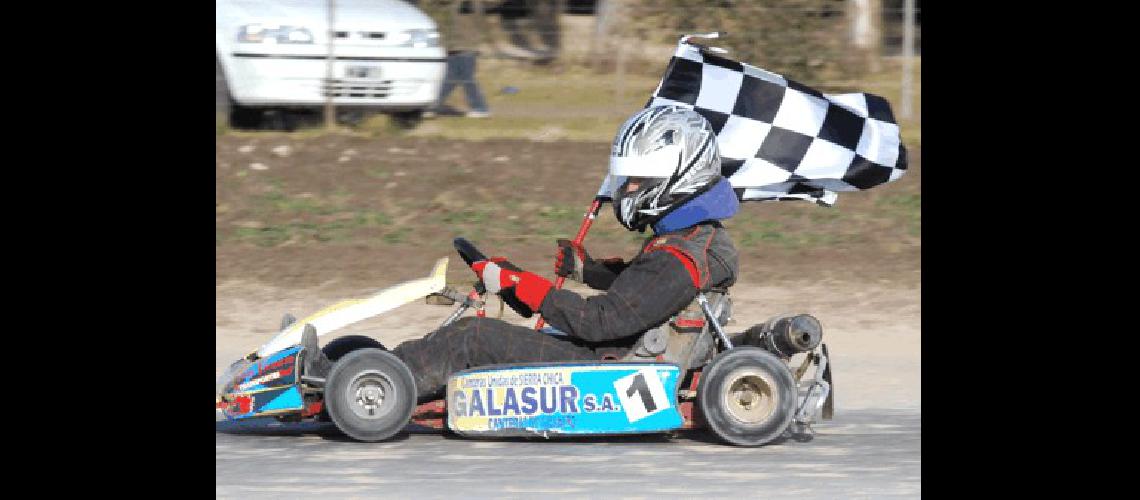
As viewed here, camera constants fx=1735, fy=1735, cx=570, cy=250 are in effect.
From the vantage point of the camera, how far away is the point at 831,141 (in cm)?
750

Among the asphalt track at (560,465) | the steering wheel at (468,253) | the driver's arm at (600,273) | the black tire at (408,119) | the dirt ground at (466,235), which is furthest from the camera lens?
the black tire at (408,119)

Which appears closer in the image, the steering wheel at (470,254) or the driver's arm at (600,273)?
the steering wheel at (470,254)

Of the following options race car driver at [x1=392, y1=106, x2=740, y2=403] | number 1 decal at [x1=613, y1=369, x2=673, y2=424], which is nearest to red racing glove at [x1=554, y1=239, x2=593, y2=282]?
race car driver at [x1=392, y1=106, x2=740, y2=403]

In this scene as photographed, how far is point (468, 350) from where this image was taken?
618cm

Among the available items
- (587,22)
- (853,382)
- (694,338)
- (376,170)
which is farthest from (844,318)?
(587,22)

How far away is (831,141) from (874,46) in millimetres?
7586

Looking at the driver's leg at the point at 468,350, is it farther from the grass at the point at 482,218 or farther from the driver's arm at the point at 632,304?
the grass at the point at 482,218

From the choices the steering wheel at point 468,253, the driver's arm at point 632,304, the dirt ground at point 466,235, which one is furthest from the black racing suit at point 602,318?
the dirt ground at point 466,235

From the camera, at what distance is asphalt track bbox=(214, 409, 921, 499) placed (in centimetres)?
541

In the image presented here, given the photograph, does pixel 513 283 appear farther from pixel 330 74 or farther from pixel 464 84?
pixel 464 84

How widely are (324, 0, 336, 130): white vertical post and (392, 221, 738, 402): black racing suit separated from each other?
7.61 meters

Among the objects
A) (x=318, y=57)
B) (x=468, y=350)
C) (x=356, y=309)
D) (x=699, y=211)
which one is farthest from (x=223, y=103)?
(x=699, y=211)

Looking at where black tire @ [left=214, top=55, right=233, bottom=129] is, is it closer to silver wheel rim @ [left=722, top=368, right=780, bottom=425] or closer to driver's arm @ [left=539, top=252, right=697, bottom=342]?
driver's arm @ [left=539, top=252, right=697, bottom=342]

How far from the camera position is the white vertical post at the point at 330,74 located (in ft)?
44.2
